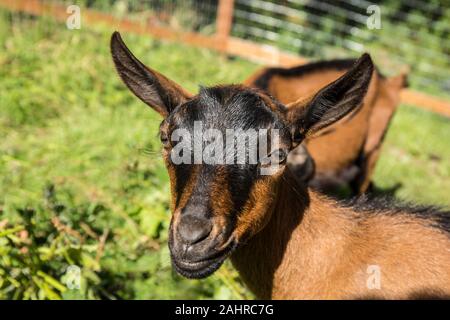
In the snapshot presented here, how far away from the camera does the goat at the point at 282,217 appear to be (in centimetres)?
252

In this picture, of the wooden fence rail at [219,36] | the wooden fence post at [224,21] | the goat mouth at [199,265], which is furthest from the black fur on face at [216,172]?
the wooden fence post at [224,21]

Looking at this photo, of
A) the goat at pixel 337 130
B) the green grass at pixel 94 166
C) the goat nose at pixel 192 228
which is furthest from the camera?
the goat at pixel 337 130

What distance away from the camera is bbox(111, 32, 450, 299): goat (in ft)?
8.28

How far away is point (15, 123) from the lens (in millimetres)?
6371

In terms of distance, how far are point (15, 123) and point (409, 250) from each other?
4990 millimetres

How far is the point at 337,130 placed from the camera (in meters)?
5.03

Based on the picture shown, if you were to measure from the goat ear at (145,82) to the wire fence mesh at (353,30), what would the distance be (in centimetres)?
777

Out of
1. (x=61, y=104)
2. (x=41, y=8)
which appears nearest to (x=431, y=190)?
(x=61, y=104)

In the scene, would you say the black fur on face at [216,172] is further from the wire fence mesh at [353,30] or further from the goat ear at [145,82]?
the wire fence mesh at [353,30]

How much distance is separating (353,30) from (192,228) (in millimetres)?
9929

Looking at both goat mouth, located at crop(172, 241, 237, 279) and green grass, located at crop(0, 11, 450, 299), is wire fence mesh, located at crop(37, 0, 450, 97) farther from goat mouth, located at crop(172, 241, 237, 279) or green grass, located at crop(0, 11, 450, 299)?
goat mouth, located at crop(172, 241, 237, 279)

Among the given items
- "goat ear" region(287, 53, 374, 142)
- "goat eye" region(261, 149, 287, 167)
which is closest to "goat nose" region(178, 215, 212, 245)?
"goat eye" region(261, 149, 287, 167)

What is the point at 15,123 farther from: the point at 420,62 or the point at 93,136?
the point at 420,62

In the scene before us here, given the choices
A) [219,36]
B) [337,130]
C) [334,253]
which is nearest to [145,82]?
[334,253]
